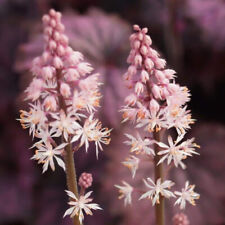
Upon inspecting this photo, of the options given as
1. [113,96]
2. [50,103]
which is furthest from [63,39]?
[113,96]

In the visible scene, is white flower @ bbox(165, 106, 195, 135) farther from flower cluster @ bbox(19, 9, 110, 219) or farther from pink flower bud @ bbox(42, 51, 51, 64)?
pink flower bud @ bbox(42, 51, 51, 64)

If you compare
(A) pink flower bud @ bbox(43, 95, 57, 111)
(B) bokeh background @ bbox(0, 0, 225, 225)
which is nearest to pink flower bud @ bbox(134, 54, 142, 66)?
(A) pink flower bud @ bbox(43, 95, 57, 111)

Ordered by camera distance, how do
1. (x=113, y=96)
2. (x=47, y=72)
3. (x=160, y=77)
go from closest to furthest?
(x=47, y=72) → (x=160, y=77) → (x=113, y=96)

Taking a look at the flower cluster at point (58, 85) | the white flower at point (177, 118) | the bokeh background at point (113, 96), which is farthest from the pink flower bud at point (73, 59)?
the bokeh background at point (113, 96)

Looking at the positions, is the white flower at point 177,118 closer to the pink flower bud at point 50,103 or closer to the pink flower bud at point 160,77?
the pink flower bud at point 160,77

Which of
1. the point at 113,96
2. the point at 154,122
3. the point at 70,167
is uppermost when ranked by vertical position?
the point at 113,96

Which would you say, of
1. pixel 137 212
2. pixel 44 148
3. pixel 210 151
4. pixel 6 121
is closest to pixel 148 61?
pixel 44 148

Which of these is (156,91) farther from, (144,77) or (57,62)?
(57,62)
